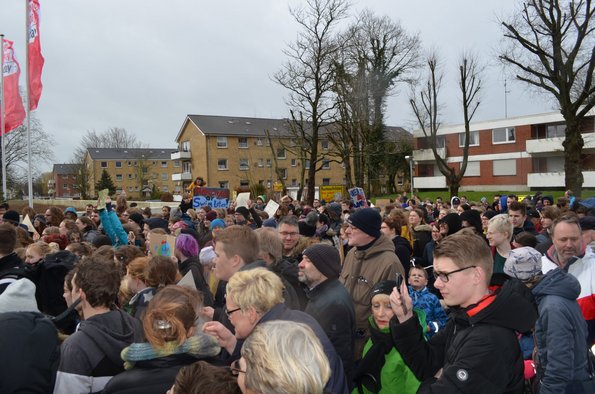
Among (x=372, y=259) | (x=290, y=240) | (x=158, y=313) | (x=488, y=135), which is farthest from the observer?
(x=488, y=135)

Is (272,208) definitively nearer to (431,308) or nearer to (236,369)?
(431,308)

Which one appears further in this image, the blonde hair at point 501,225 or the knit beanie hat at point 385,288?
the blonde hair at point 501,225

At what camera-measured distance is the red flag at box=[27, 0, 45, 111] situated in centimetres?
1800

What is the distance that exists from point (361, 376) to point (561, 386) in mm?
1274

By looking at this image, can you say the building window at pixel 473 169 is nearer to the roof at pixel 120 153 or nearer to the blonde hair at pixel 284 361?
the blonde hair at pixel 284 361

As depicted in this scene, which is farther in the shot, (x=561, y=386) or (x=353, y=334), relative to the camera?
(x=353, y=334)

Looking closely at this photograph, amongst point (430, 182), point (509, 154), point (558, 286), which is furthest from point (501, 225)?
point (430, 182)

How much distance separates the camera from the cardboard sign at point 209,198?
14.8 m

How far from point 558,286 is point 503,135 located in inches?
2065

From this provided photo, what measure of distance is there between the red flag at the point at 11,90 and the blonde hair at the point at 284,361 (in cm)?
2085

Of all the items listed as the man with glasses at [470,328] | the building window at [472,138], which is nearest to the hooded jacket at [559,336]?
the man with glasses at [470,328]

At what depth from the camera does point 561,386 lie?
294cm

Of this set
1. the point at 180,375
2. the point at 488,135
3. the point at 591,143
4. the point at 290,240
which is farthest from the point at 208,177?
the point at 180,375

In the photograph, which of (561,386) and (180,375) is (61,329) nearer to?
(180,375)
